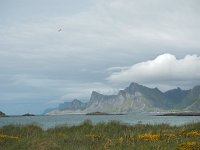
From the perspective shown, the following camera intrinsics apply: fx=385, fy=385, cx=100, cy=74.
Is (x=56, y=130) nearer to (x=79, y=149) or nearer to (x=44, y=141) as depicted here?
(x=44, y=141)

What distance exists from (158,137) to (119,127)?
365 inches

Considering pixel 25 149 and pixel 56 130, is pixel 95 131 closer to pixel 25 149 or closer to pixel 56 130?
pixel 56 130

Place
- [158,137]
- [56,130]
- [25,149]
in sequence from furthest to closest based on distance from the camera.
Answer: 1. [56,130]
2. [158,137]
3. [25,149]

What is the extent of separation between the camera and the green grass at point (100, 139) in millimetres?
20328

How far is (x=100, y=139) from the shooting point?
25.2 m

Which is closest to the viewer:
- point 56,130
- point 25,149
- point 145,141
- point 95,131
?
point 25,149

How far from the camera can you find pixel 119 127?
3316 centimetres

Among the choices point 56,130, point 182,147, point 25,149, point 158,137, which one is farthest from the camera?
point 56,130

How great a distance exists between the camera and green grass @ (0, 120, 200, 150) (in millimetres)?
Result: 20328

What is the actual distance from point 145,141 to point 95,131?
30.3ft

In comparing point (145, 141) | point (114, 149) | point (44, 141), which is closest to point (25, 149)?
point (44, 141)

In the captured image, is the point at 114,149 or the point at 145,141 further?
the point at 145,141

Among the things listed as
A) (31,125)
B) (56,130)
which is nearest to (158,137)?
(56,130)

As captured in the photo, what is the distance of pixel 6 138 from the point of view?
25.0 metres
